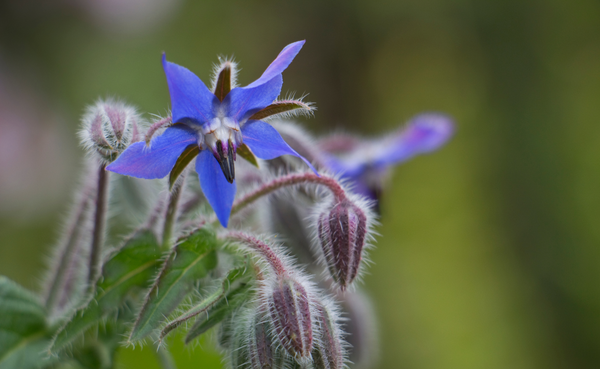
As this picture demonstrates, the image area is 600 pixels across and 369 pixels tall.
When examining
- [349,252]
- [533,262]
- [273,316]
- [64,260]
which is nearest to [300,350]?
[273,316]

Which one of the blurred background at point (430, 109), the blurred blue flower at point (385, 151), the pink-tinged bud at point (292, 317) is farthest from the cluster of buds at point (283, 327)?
the blurred background at point (430, 109)

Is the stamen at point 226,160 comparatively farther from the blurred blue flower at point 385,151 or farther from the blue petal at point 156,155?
the blurred blue flower at point 385,151

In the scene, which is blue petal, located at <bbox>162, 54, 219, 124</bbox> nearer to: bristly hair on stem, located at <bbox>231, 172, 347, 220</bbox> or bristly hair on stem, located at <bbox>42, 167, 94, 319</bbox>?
bristly hair on stem, located at <bbox>231, 172, 347, 220</bbox>

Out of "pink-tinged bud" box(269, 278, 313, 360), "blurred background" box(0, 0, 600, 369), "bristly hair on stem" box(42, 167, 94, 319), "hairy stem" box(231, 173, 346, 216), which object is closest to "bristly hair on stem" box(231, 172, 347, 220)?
"hairy stem" box(231, 173, 346, 216)

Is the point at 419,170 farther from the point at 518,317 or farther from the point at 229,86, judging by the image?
the point at 229,86

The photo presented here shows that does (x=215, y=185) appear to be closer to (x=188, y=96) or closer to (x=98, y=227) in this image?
(x=188, y=96)
